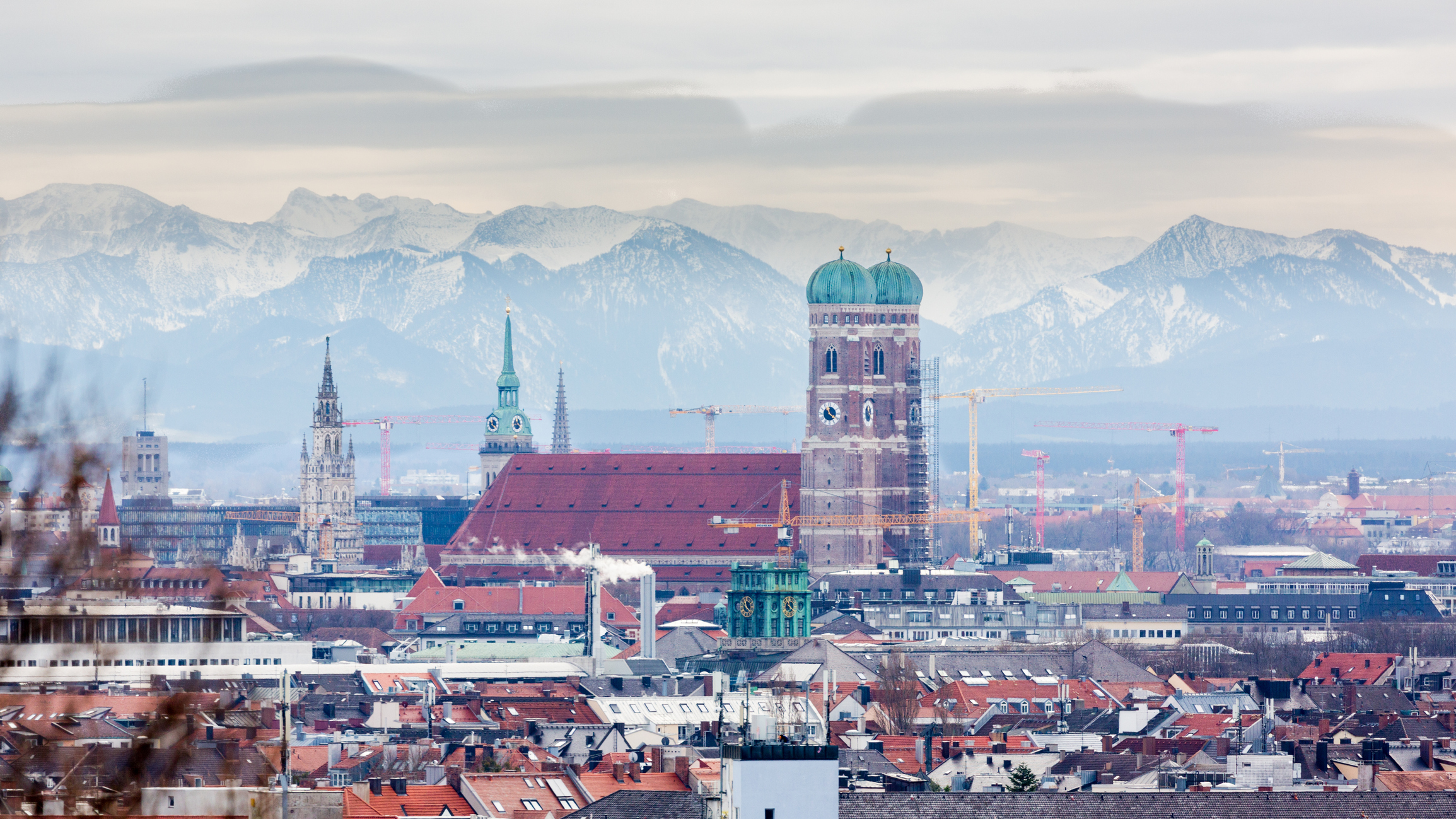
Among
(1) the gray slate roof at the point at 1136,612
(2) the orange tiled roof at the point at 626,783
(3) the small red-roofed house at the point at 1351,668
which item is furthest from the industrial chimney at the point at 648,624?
(2) the orange tiled roof at the point at 626,783

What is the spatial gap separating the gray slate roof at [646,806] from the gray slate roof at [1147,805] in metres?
2.42

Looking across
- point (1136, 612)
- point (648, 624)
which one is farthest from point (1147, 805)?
point (1136, 612)

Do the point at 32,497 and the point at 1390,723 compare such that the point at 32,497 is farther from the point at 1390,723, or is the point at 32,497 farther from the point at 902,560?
the point at 902,560

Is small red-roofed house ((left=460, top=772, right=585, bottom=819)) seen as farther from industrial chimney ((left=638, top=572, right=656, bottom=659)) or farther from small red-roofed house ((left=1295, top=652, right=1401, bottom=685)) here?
industrial chimney ((left=638, top=572, right=656, bottom=659))

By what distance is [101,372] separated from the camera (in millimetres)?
20391

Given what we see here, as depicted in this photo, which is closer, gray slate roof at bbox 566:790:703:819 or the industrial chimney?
gray slate roof at bbox 566:790:703:819

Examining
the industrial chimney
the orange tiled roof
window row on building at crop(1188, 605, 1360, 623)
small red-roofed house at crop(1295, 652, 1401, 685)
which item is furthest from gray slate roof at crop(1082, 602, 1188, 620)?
the orange tiled roof

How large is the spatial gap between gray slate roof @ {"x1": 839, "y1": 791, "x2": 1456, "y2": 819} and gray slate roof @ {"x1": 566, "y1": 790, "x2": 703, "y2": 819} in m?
2.42

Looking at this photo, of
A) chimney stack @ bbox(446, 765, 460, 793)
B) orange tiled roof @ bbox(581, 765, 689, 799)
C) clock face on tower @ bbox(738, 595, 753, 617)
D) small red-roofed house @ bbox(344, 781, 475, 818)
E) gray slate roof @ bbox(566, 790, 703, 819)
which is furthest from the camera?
clock face on tower @ bbox(738, 595, 753, 617)

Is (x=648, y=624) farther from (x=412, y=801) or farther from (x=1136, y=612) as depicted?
(x=412, y=801)

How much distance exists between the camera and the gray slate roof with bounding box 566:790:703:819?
52.2m

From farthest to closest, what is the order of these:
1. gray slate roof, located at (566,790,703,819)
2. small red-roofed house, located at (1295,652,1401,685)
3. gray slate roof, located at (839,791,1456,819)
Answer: small red-roofed house, located at (1295,652,1401,685) → gray slate roof, located at (839,791,1456,819) → gray slate roof, located at (566,790,703,819)

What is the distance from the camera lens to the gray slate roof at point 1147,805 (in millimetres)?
52875

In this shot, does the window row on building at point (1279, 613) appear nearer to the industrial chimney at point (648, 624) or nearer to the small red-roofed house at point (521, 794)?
the industrial chimney at point (648, 624)
